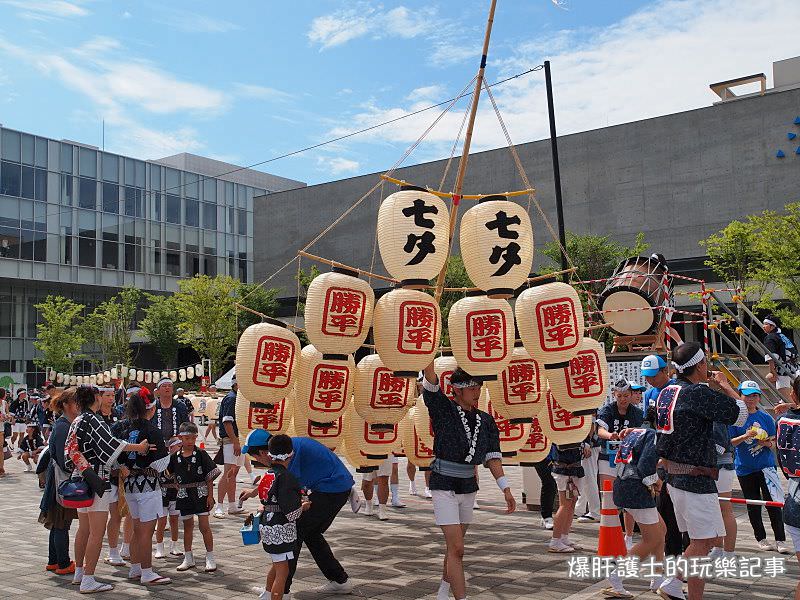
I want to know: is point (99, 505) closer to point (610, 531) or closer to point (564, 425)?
point (610, 531)

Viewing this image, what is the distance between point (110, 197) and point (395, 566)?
46.4 metres

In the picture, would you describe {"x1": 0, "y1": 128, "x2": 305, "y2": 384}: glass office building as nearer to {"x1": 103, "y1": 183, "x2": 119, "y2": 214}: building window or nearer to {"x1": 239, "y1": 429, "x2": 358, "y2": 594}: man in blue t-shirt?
{"x1": 103, "y1": 183, "x2": 119, "y2": 214}: building window

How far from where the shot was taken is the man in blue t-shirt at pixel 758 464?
8.67m

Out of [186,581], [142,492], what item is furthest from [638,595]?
[142,492]

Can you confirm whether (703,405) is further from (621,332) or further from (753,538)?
(621,332)

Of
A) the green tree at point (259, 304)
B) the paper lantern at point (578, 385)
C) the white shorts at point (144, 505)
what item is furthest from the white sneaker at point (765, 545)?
the green tree at point (259, 304)

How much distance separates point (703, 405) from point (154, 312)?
44522 mm

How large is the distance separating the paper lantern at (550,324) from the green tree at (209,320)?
35.0 m

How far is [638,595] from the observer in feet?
22.2

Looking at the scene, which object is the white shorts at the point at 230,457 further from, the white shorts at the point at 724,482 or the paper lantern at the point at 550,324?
Answer: the white shorts at the point at 724,482

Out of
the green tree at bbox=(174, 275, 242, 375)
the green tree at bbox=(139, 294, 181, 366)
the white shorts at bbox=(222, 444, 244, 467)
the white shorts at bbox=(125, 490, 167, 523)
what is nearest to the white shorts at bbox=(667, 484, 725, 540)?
the white shorts at bbox=(125, 490, 167, 523)

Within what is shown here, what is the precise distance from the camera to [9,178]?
44.5 metres

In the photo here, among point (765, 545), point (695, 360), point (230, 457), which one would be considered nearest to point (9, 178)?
point (230, 457)

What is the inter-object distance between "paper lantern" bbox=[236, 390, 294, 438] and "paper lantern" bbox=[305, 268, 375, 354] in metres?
1.12
